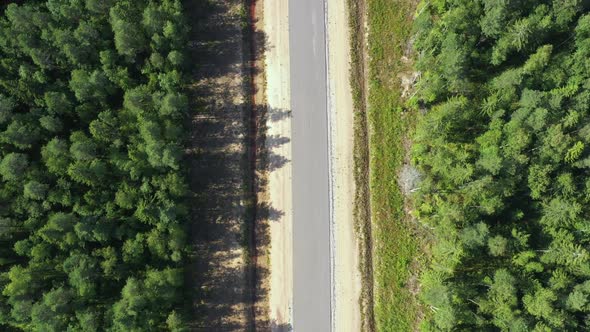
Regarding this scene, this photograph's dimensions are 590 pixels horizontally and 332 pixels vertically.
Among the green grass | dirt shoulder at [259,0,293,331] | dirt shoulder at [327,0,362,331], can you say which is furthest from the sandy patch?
the green grass

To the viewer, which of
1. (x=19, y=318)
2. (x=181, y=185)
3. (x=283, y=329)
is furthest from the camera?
(x=283, y=329)

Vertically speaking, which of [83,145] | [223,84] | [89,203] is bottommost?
[89,203]

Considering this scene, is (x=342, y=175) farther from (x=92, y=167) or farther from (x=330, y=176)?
(x=92, y=167)

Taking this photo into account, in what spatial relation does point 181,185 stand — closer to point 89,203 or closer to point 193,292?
point 89,203

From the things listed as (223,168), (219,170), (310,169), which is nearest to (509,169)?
(310,169)

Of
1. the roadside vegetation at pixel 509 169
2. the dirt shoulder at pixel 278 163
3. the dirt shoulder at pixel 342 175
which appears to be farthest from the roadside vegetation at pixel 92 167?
the roadside vegetation at pixel 509 169

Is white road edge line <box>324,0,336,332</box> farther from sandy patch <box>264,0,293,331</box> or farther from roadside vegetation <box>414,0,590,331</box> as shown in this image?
roadside vegetation <box>414,0,590,331</box>

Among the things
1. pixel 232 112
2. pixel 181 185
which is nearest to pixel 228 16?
pixel 232 112
